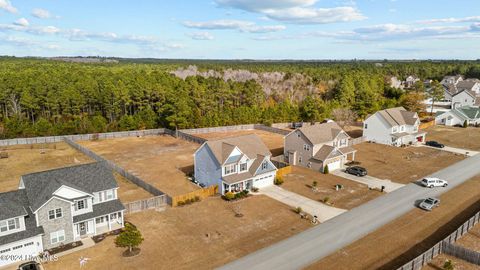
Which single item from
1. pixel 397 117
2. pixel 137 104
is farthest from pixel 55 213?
pixel 397 117

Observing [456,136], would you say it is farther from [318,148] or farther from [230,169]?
[230,169]

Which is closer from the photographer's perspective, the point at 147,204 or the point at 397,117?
the point at 147,204

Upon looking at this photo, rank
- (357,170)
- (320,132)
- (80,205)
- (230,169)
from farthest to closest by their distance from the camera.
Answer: (320,132) → (357,170) → (230,169) → (80,205)

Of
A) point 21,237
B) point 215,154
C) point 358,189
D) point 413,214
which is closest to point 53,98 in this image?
point 215,154

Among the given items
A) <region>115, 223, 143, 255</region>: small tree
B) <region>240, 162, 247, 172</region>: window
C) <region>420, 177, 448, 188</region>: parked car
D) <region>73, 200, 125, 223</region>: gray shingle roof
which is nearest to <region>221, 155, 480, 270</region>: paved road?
<region>420, 177, 448, 188</region>: parked car

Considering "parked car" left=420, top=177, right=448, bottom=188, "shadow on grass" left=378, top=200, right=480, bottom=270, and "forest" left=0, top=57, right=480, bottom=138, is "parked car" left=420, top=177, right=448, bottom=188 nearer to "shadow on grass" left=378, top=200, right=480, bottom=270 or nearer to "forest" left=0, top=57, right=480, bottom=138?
"shadow on grass" left=378, top=200, right=480, bottom=270

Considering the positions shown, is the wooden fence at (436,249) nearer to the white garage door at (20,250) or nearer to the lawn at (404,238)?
the lawn at (404,238)

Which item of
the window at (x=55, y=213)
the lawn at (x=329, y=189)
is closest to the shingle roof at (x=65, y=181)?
the window at (x=55, y=213)
